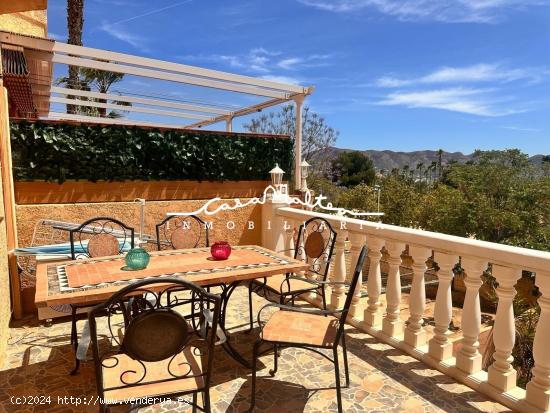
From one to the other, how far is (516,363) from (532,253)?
27.0 feet

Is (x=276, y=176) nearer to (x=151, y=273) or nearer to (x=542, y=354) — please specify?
(x=151, y=273)

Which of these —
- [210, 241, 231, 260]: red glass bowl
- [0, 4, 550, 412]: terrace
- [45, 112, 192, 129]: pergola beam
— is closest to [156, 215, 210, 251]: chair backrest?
[0, 4, 550, 412]: terrace

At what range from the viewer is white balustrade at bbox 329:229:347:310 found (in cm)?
349

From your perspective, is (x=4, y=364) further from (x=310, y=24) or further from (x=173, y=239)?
(x=310, y=24)

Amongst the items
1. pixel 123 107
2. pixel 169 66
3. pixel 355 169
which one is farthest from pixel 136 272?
pixel 355 169

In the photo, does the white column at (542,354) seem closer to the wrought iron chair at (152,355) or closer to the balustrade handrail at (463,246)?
the balustrade handrail at (463,246)

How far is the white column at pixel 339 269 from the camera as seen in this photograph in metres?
3.50

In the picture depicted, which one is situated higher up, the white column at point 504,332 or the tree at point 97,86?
the tree at point 97,86

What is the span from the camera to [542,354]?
6.57 ft

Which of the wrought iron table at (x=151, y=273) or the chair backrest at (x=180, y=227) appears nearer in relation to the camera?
the wrought iron table at (x=151, y=273)

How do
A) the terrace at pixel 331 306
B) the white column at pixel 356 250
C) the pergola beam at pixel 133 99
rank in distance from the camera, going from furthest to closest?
the pergola beam at pixel 133 99
the white column at pixel 356 250
the terrace at pixel 331 306

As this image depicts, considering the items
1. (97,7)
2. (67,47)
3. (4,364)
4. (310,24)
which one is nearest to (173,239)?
(4,364)

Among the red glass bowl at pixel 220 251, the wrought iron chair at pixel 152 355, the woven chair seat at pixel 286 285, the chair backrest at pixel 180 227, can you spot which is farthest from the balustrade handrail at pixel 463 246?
the wrought iron chair at pixel 152 355

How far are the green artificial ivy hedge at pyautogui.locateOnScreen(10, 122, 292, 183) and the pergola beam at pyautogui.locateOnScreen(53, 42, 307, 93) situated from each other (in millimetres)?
969
